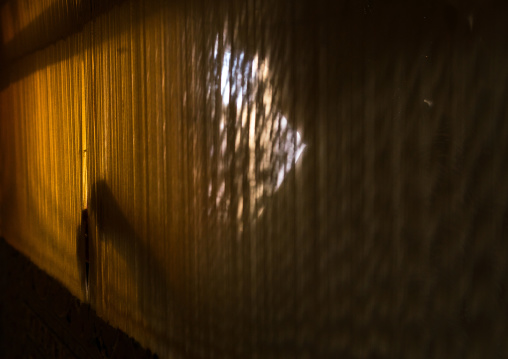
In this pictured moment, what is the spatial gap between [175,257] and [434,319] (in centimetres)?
82

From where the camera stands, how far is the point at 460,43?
2.36 ft

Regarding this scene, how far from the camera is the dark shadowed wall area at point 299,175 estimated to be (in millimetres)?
718

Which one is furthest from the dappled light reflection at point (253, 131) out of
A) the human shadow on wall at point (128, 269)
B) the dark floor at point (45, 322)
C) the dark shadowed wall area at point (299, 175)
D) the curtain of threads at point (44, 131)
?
the curtain of threads at point (44, 131)

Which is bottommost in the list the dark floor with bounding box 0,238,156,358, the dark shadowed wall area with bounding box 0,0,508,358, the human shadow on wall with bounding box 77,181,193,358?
the dark floor with bounding box 0,238,156,358

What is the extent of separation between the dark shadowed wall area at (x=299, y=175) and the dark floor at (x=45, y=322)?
0.36 ft

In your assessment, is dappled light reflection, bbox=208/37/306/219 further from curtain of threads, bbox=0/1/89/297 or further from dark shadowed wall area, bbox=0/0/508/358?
curtain of threads, bbox=0/1/89/297

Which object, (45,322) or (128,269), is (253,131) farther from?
(45,322)

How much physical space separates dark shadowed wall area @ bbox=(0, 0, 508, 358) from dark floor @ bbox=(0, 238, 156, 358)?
11cm

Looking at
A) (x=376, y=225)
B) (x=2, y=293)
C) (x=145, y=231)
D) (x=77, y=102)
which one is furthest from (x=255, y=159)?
(x=2, y=293)

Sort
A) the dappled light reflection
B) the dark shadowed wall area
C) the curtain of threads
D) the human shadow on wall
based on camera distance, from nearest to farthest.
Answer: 1. the dark shadowed wall area
2. the dappled light reflection
3. the human shadow on wall
4. the curtain of threads

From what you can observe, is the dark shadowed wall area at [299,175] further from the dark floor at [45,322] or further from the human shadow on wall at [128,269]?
the dark floor at [45,322]

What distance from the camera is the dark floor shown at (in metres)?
1.91

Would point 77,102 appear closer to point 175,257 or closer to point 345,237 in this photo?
point 175,257

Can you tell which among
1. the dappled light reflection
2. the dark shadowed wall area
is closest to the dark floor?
the dark shadowed wall area
